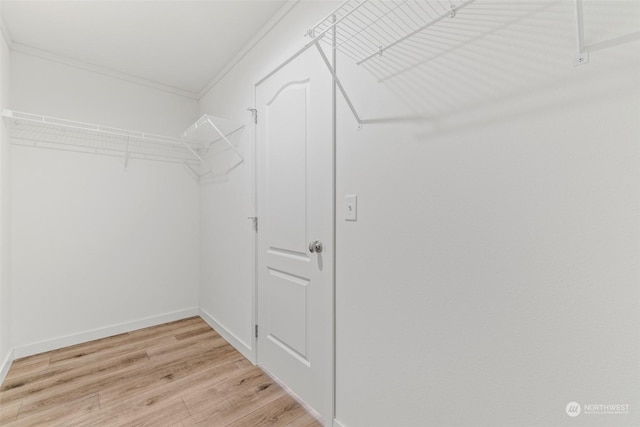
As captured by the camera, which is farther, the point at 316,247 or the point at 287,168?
the point at 287,168

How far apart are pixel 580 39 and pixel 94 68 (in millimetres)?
3415

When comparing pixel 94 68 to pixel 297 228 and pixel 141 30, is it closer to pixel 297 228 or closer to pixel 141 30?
pixel 141 30

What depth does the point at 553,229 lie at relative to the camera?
798 millimetres

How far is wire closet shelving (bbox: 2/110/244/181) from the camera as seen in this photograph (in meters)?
2.27

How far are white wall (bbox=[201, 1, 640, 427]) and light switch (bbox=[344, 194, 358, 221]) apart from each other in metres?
0.03

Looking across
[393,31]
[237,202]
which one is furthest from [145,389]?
[393,31]

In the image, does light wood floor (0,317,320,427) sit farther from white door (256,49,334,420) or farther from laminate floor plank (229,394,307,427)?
white door (256,49,334,420)

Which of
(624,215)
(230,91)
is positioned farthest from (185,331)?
(624,215)

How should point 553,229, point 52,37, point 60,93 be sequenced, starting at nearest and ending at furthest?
1. point 553,229
2. point 52,37
3. point 60,93

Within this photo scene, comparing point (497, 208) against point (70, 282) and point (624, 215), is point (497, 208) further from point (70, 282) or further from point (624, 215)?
point (70, 282)

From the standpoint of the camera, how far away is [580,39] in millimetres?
718

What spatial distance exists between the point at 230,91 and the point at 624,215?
264 centimetres

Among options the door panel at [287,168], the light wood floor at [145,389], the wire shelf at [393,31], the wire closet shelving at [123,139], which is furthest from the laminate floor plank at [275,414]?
the wire shelf at [393,31]

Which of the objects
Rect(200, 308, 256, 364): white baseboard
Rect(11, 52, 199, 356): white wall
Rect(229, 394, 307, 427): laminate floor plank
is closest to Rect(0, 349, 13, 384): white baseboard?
Rect(11, 52, 199, 356): white wall
